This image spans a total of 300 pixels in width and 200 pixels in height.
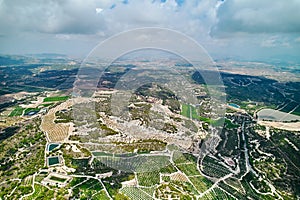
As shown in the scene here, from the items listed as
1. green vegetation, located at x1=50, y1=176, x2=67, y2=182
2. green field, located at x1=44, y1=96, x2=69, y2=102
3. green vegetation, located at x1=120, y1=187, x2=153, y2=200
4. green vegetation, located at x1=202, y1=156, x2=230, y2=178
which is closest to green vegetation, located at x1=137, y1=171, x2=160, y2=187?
green vegetation, located at x1=120, y1=187, x2=153, y2=200

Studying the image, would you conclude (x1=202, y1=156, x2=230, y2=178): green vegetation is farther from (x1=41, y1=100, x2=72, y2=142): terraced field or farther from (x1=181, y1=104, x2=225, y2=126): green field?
(x1=41, y1=100, x2=72, y2=142): terraced field

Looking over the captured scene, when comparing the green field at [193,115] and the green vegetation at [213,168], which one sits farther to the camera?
the green field at [193,115]

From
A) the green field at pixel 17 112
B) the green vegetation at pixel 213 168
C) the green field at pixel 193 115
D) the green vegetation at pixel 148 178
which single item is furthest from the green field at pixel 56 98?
the green vegetation at pixel 213 168

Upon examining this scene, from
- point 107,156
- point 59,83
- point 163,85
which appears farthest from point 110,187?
point 59,83

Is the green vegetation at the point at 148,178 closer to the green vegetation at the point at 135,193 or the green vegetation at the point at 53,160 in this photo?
the green vegetation at the point at 135,193

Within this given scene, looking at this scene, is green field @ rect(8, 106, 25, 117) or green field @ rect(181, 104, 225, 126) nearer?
green field @ rect(181, 104, 225, 126)

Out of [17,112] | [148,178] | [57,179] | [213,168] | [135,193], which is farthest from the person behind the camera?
[17,112]

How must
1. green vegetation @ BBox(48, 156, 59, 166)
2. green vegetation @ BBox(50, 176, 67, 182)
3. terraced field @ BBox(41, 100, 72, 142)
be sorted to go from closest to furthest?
green vegetation @ BBox(50, 176, 67, 182)
green vegetation @ BBox(48, 156, 59, 166)
terraced field @ BBox(41, 100, 72, 142)

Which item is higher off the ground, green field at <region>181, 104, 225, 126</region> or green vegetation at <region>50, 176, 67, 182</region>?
green field at <region>181, 104, 225, 126</region>

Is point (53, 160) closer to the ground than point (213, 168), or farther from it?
closer to the ground

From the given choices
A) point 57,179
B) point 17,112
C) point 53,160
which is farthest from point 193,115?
point 17,112

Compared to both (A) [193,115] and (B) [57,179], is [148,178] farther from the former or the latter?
(A) [193,115]

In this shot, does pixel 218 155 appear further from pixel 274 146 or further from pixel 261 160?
pixel 274 146
